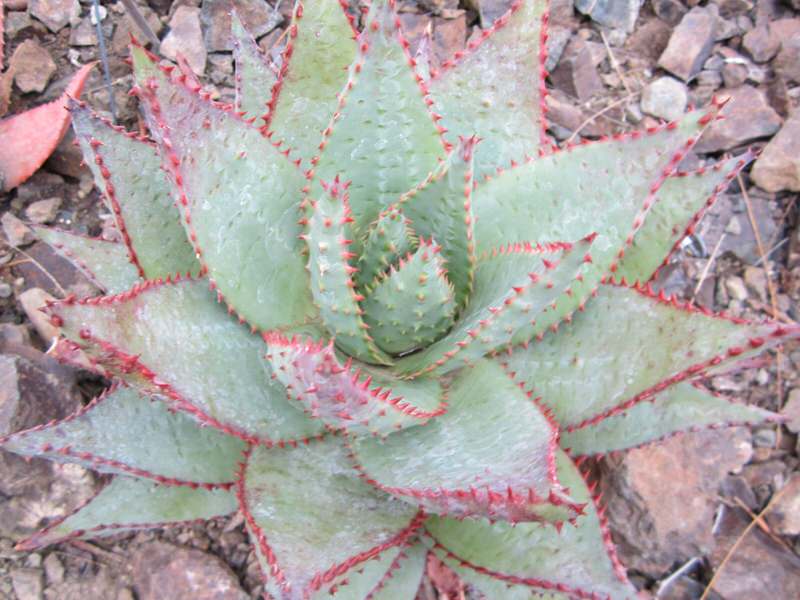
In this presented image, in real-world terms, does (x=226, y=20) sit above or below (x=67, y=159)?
above

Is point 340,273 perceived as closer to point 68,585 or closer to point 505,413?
point 505,413

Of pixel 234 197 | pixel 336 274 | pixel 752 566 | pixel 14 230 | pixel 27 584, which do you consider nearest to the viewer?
pixel 336 274

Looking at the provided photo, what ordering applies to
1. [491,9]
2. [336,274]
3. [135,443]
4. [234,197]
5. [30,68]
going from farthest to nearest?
[491,9], [30,68], [135,443], [234,197], [336,274]

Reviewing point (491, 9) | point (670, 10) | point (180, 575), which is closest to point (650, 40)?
point (670, 10)

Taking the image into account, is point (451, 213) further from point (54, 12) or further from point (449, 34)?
point (54, 12)

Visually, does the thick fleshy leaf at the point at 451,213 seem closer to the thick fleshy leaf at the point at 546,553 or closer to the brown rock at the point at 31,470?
the thick fleshy leaf at the point at 546,553

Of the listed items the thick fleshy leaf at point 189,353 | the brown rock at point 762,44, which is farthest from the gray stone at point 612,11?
the thick fleshy leaf at point 189,353

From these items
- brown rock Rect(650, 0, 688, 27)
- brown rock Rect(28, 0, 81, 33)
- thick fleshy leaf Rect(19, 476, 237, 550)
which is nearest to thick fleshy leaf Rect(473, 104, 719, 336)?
thick fleshy leaf Rect(19, 476, 237, 550)
